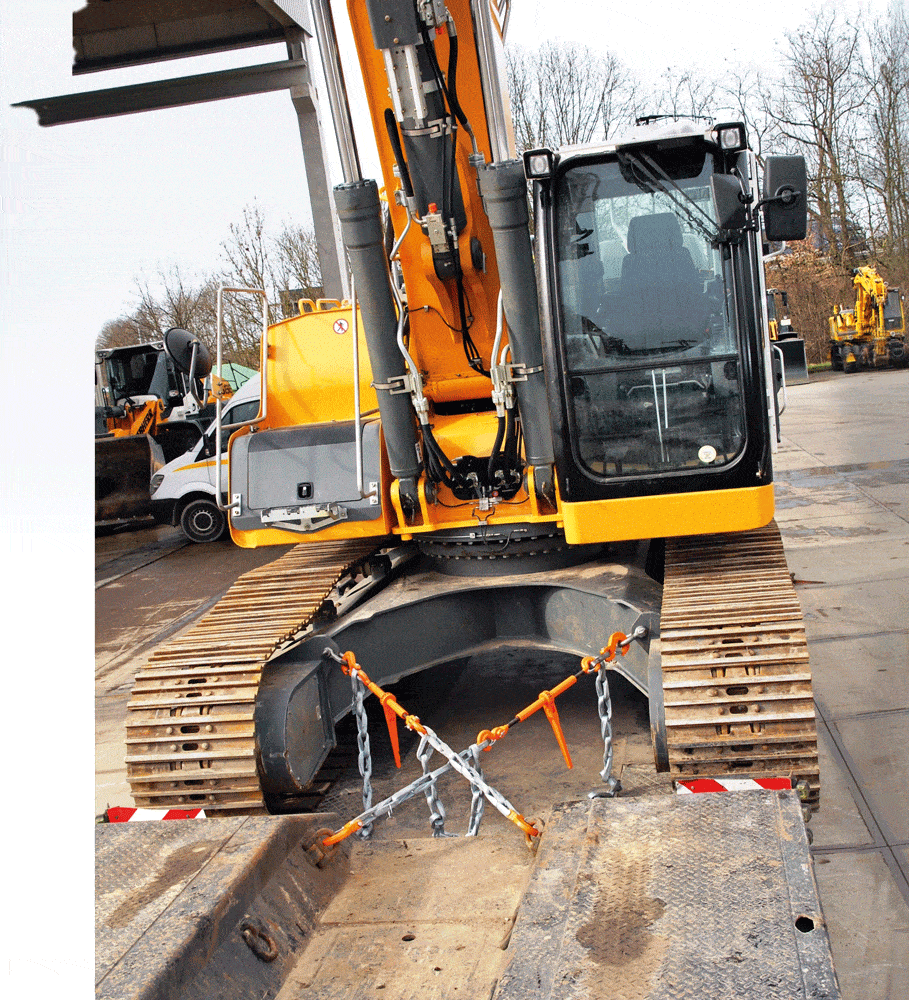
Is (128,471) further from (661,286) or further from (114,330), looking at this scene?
(114,330)

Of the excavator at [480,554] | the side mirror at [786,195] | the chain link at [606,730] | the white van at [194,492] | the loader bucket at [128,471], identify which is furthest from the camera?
the loader bucket at [128,471]

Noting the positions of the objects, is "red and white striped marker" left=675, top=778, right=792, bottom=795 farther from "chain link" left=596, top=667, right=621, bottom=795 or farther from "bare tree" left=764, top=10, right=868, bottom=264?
"bare tree" left=764, top=10, right=868, bottom=264

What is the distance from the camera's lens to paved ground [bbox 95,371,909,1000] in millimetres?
3424

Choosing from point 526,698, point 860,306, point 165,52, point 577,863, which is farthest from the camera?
point 860,306

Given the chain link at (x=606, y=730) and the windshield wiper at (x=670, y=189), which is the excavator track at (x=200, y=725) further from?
the windshield wiper at (x=670, y=189)

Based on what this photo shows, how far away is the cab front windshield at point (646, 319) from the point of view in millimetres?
4332

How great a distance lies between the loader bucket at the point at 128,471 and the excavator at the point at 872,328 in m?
19.9

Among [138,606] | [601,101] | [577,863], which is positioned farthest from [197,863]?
[601,101]

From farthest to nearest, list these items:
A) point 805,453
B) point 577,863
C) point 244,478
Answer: point 805,453
point 244,478
point 577,863

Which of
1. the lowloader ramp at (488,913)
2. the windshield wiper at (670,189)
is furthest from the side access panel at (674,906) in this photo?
the windshield wiper at (670,189)

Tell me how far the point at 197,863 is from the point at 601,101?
23.7 meters

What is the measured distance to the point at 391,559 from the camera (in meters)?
6.19

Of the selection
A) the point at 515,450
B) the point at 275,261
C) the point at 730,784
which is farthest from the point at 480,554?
the point at 275,261

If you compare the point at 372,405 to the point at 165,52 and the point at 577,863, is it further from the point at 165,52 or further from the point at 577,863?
the point at 165,52
